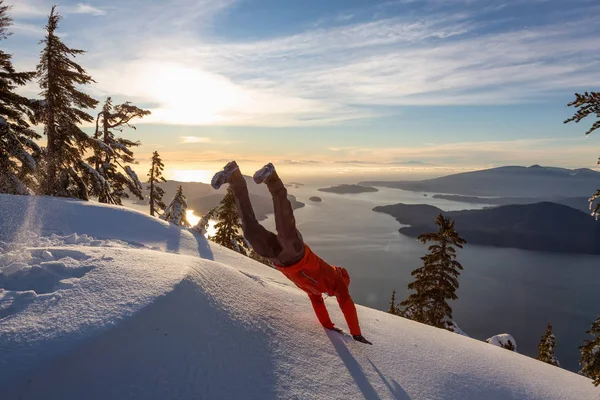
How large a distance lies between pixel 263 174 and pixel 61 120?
19.7 m

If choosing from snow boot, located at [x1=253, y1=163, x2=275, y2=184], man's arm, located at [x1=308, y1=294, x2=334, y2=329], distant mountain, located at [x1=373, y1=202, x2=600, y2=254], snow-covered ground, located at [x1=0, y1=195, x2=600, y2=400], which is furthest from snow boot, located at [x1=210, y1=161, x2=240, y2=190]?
distant mountain, located at [x1=373, y1=202, x2=600, y2=254]

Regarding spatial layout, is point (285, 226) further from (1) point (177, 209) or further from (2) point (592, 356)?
(1) point (177, 209)

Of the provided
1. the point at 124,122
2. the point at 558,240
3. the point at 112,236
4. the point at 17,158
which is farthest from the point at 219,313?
the point at 558,240

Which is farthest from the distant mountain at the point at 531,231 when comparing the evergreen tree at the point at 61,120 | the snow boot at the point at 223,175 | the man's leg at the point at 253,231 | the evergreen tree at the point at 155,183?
the snow boot at the point at 223,175

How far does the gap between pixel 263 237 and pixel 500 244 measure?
185m

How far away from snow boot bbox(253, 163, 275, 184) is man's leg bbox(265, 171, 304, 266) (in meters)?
0.07

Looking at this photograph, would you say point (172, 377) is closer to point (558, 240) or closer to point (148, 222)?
point (148, 222)

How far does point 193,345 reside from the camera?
11.5ft

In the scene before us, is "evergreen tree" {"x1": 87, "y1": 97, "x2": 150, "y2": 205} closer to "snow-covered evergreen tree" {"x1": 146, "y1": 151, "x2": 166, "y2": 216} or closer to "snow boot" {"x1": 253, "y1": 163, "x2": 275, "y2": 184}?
"snow-covered evergreen tree" {"x1": 146, "y1": 151, "x2": 166, "y2": 216}

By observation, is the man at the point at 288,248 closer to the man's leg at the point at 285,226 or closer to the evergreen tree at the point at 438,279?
the man's leg at the point at 285,226

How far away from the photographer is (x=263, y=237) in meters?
5.34

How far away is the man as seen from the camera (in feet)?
16.6

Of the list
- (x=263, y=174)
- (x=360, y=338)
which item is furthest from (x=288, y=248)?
(x=360, y=338)

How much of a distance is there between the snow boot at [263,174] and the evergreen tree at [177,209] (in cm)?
2065
